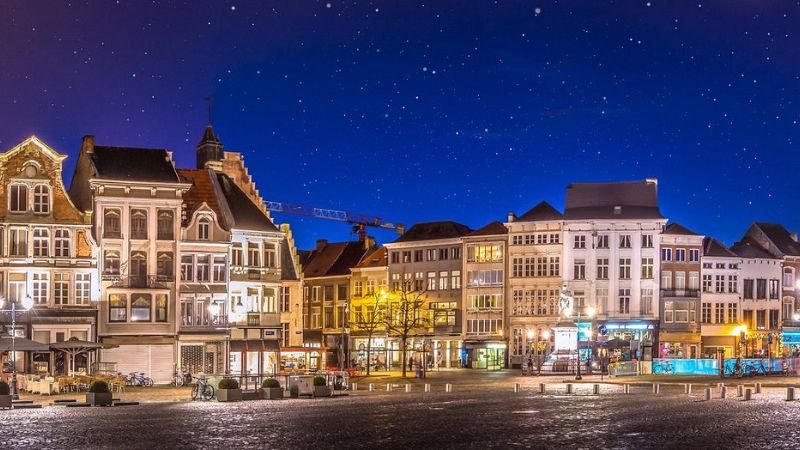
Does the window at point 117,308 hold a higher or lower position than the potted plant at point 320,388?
higher

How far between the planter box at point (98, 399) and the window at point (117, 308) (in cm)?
2417

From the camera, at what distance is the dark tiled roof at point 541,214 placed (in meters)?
102

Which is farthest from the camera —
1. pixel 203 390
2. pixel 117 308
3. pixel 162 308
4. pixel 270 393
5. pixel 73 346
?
pixel 162 308

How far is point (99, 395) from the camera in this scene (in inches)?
1902

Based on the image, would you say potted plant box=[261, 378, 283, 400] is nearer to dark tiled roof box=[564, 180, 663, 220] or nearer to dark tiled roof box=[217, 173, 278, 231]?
dark tiled roof box=[217, 173, 278, 231]

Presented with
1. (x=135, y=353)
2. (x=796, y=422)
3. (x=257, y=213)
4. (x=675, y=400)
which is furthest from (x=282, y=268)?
(x=796, y=422)

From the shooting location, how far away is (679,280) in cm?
10094

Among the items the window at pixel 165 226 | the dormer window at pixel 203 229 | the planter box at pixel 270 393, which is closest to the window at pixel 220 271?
the dormer window at pixel 203 229

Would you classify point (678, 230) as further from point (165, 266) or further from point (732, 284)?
point (165, 266)

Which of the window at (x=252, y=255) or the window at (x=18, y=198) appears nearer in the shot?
the window at (x=18, y=198)

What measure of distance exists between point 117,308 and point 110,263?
2649 millimetres

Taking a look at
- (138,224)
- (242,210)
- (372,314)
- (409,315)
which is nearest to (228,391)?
(138,224)

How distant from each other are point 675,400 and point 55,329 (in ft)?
123

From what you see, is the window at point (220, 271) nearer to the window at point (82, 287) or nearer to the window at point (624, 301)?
the window at point (82, 287)
